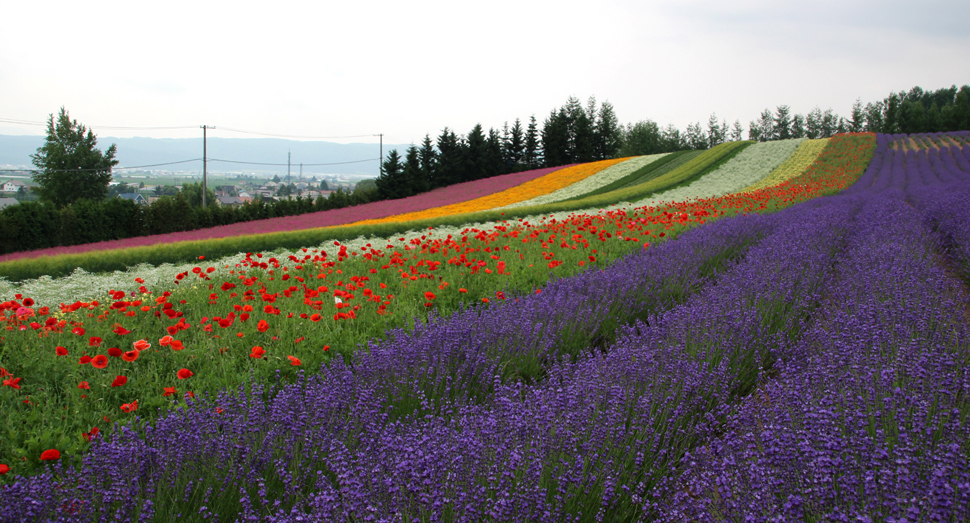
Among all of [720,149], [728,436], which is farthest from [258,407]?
[720,149]

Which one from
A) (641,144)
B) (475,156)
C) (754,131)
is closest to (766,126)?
(754,131)

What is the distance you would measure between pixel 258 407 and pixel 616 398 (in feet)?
4.92

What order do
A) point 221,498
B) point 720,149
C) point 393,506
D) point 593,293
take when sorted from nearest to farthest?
Result: 1. point 393,506
2. point 221,498
3. point 593,293
4. point 720,149

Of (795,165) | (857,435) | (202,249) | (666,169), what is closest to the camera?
(857,435)

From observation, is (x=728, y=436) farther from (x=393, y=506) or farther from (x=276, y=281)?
(x=276, y=281)

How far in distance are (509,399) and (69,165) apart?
55.3 meters

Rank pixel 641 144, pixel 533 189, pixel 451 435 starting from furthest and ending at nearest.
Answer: pixel 641 144 < pixel 533 189 < pixel 451 435

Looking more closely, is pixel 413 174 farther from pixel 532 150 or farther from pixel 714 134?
pixel 714 134

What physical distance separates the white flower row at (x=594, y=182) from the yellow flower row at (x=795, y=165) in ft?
26.4

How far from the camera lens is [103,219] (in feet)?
59.4

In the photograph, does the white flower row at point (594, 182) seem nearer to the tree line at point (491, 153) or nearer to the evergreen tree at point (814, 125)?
the tree line at point (491, 153)

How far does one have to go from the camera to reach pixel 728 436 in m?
1.97

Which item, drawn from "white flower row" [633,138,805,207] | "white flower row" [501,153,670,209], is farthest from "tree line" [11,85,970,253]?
"white flower row" [633,138,805,207]

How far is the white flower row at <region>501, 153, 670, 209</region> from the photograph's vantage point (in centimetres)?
2514
